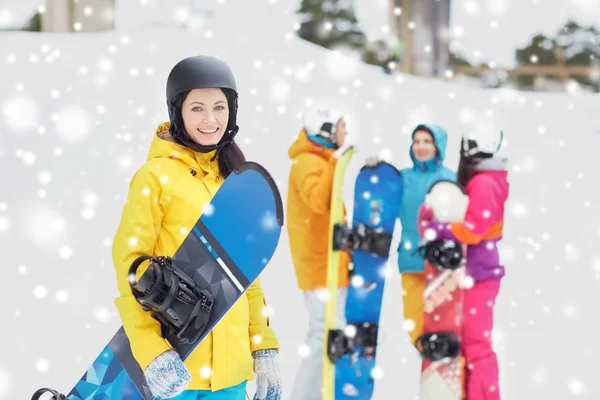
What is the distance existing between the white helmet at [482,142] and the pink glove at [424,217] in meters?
0.34

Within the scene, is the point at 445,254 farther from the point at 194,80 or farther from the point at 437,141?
the point at 194,80

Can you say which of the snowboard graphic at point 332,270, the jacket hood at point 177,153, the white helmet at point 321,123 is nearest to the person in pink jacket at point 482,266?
the snowboard graphic at point 332,270

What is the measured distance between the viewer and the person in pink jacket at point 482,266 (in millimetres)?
3863

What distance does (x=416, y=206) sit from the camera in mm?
4066

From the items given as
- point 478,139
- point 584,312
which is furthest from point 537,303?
point 478,139

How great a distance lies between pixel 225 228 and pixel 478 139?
198 centimetres

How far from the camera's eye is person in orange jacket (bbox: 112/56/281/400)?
217 centimetres

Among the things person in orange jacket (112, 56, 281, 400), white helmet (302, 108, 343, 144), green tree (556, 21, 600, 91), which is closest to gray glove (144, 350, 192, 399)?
person in orange jacket (112, 56, 281, 400)

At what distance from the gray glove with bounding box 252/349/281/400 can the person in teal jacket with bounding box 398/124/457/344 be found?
172cm

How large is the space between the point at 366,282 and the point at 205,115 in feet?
6.17

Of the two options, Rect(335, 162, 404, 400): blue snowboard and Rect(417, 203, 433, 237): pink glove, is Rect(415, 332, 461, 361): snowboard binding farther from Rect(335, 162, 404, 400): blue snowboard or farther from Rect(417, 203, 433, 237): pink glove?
Rect(417, 203, 433, 237): pink glove

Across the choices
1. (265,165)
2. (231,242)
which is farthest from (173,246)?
(265,165)

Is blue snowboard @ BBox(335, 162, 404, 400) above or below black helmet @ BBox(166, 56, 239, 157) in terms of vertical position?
below

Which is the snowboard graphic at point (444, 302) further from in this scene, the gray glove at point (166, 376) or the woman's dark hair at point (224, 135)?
the gray glove at point (166, 376)
